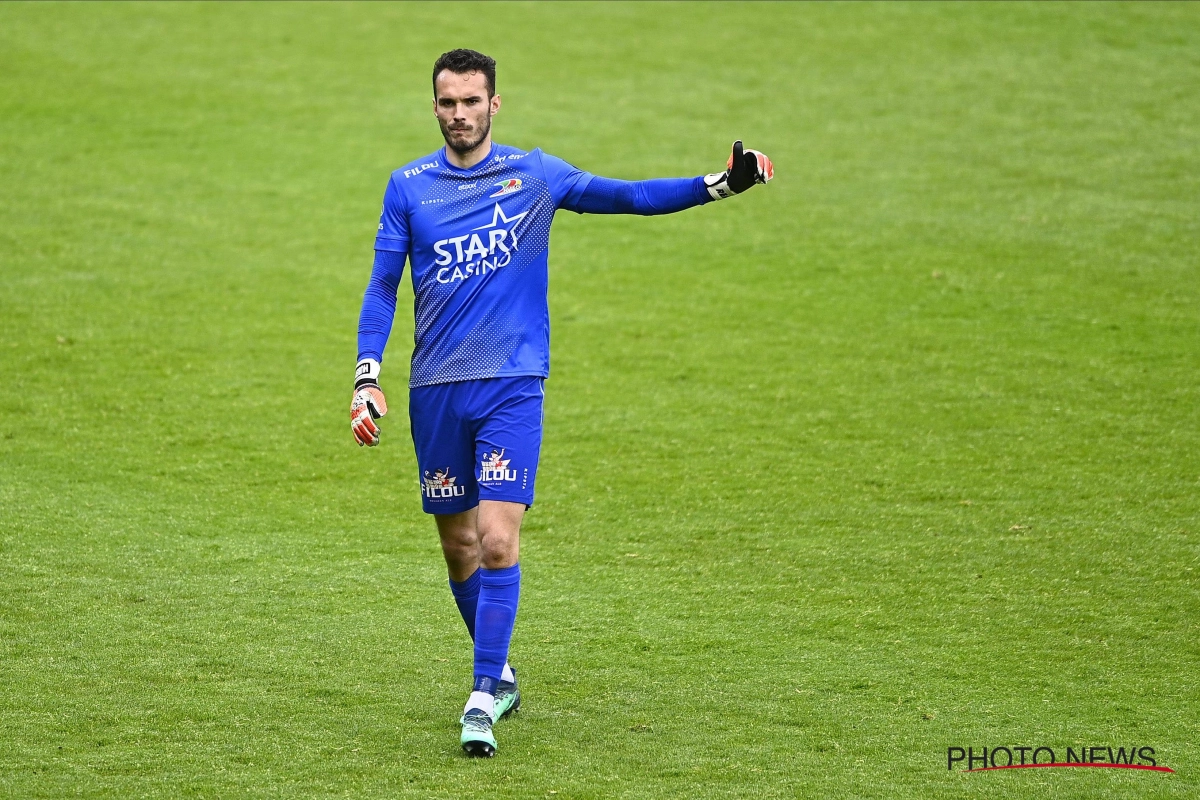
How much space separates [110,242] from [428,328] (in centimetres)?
855

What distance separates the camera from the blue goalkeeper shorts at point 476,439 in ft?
16.1

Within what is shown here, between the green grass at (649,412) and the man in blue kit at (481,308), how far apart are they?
761 millimetres

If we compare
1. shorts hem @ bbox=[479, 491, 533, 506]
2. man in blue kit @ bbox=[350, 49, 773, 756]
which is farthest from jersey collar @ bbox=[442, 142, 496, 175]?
shorts hem @ bbox=[479, 491, 533, 506]

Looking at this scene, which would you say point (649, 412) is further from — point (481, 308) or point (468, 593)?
point (481, 308)

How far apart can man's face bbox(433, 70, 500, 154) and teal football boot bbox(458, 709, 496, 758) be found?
1987 mm

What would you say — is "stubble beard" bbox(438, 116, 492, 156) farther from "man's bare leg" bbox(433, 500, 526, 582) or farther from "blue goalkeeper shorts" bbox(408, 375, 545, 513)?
"man's bare leg" bbox(433, 500, 526, 582)

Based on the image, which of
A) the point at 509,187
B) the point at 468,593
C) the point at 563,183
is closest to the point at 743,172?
the point at 563,183

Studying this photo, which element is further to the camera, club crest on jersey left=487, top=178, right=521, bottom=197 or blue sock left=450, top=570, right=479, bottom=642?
blue sock left=450, top=570, right=479, bottom=642

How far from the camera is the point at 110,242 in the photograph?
12609 millimetres

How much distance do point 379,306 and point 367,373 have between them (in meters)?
0.26

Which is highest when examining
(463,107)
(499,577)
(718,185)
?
(463,107)

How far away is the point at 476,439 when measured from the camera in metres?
4.98

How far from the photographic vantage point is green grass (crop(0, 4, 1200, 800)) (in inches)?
197

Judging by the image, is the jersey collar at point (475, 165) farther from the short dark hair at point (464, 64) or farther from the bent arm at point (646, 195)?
the bent arm at point (646, 195)
